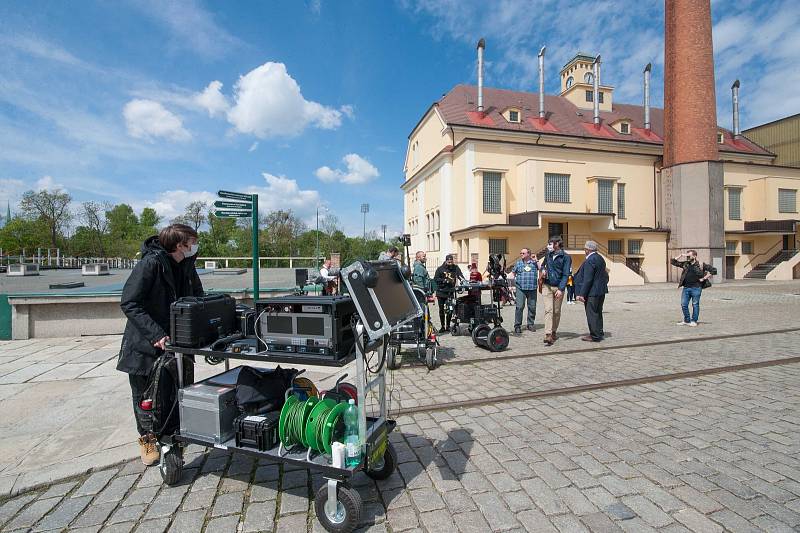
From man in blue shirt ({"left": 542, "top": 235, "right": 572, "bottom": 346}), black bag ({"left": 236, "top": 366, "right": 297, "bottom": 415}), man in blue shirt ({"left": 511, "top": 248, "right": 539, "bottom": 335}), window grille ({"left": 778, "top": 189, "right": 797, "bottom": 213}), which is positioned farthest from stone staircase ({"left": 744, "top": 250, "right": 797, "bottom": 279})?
black bag ({"left": 236, "top": 366, "right": 297, "bottom": 415})

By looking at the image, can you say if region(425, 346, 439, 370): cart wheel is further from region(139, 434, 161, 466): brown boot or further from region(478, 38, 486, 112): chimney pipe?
region(478, 38, 486, 112): chimney pipe

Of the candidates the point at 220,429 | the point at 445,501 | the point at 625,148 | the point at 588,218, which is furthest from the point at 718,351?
the point at 625,148

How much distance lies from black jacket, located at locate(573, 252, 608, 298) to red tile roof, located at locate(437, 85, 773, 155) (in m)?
27.2

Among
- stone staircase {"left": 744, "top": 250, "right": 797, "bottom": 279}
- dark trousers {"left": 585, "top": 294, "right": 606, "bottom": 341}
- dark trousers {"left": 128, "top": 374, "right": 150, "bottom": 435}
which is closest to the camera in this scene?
dark trousers {"left": 128, "top": 374, "right": 150, "bottom": 435}

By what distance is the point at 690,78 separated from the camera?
27.0 m

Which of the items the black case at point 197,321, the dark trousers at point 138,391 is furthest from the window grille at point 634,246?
the dark trousers at point 138,391

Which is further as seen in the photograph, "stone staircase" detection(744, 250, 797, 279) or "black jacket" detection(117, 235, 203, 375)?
"stone staircase" detection(744, 250, 797, 279)

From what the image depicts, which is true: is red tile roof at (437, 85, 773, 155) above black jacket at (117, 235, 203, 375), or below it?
above

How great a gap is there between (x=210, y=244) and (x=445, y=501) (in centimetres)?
5636

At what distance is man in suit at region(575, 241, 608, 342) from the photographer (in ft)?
25.5

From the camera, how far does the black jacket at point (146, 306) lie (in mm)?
2910

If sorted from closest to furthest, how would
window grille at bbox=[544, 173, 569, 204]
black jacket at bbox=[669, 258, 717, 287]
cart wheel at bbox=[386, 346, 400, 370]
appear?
cart wheel at bbox=[386, 346, 400, 370] < black jacket at bbox=[669, 258, 717, 287] < window grille at bbox=[544, 173, 569, 204]

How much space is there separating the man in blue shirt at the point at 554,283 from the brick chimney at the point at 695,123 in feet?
86.0

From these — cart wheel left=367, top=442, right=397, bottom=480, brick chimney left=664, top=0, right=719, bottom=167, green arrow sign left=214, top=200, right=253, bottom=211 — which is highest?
brick chimney left=664, top=0, right=719, bottom=167
